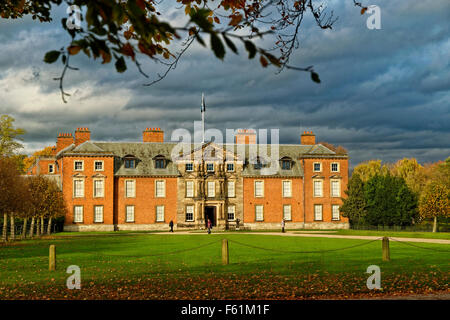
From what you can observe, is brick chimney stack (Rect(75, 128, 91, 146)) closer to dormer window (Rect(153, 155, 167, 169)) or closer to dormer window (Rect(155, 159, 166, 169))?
dormer window (Rect(153, 155, 167, 169))

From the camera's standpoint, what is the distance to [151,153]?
56.7 m

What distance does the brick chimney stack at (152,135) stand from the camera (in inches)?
2311

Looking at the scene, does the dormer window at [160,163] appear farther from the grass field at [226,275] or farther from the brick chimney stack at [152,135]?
the grass field at [226,275]

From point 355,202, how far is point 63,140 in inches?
1409

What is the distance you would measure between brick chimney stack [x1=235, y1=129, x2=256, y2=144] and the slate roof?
31.5 inches

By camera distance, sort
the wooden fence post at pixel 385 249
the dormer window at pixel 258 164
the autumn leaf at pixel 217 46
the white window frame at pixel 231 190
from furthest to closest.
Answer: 1. the dormer window at pixel 258 164
2. the white window frame at pixel 231 190
3. the wooden fence post at pixel 385 249
4. the autumn leaf at pixel 217 46

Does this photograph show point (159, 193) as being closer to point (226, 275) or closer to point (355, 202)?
point (355, 202)

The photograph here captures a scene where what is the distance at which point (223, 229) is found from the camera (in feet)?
178

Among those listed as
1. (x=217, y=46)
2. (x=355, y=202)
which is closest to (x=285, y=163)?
(x=355, y=202)

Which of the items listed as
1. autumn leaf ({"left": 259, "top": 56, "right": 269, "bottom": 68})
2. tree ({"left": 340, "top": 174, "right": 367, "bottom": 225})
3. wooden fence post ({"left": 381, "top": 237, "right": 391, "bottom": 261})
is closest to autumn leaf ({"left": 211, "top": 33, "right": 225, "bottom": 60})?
autumn leaf ({"left": 259, "top": 56, "right": 269, "bottom": 68})

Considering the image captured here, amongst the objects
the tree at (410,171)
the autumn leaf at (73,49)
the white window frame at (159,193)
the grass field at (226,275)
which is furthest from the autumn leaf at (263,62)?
the tree at (410,171)

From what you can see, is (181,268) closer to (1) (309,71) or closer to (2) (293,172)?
(1) (309,71)

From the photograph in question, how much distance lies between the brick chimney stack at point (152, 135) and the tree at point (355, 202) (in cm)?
2324

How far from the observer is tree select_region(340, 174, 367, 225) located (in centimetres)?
5394
